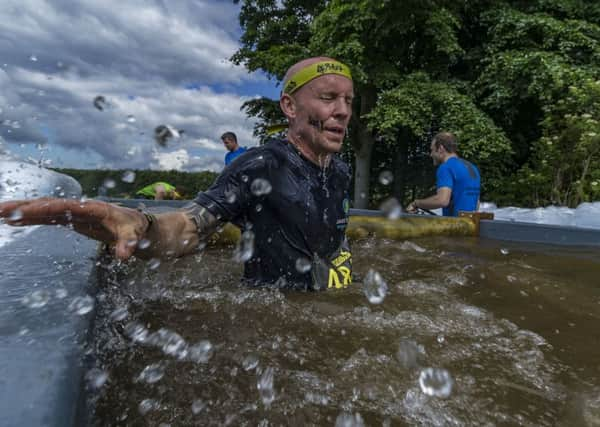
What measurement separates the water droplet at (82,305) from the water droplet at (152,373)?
9.9 inches

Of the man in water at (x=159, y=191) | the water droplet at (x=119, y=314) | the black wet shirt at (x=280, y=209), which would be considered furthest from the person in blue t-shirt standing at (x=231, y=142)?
the water droplet at (x=119, y=314)

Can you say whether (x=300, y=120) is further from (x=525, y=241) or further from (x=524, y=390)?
(x=525, y=241)

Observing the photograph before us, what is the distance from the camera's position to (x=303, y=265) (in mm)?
2350

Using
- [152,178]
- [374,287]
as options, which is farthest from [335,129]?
[152,178]

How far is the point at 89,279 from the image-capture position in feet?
5.06

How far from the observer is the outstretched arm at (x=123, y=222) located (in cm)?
121

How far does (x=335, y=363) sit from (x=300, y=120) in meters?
1.44

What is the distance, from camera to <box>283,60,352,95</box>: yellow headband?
240cm

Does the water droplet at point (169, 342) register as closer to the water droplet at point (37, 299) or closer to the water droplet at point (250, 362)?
the water droplet at point (250, 362)

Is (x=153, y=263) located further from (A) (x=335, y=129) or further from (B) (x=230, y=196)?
(A) (x=335, y=129)

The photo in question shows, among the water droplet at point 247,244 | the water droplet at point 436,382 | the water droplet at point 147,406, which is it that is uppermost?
the water droplet at point 247,244

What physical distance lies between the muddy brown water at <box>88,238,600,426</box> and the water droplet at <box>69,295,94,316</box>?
0.29 feet

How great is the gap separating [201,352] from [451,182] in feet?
16.0

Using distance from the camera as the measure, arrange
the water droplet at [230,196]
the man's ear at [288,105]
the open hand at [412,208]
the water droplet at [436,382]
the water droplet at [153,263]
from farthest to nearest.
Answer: the open hand at [412,208]
the man's ear at [288,105]
the water droplet at [230,196]
the water droplet at [153,263]
the water droplet at [436,382]
